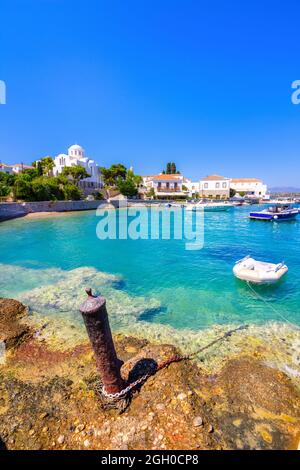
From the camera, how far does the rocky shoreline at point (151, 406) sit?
3041 millimetres

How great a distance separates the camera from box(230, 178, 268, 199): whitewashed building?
96875 millimetres

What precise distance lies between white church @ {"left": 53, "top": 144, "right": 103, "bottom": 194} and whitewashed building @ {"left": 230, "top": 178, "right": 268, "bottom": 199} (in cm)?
6265

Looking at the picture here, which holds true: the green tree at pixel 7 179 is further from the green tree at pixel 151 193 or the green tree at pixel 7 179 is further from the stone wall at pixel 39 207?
the green tree at pixel 151 193

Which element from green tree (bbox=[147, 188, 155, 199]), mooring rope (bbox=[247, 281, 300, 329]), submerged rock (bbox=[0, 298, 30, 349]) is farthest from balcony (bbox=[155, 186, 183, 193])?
submerged rock (bbox=[0, 298, 30, 349])

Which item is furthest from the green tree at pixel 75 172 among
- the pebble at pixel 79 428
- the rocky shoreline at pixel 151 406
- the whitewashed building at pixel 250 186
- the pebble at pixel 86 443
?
the whitewashed building at pixel 250 186

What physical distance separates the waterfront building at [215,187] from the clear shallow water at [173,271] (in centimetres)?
6784

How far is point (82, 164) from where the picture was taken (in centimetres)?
6381

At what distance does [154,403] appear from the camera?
3.54 m

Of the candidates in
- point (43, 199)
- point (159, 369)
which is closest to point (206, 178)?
point (43, 199)

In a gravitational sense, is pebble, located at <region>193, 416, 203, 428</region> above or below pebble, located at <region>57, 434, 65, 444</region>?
above

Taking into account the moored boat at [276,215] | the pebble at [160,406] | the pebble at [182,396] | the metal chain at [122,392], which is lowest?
the pebble at [182,396]

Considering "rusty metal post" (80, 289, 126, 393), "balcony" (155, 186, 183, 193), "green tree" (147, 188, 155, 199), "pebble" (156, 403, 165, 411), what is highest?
"balcony" (155, 186, 183, 193)

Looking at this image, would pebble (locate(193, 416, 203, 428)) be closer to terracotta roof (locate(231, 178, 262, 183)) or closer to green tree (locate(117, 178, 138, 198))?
green tree (locate(117, 178, 138, 198))
